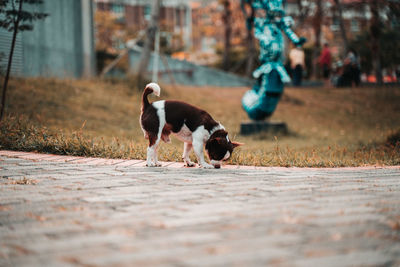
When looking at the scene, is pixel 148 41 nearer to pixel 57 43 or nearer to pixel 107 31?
pixel 57 43

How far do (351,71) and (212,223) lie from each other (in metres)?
18.6

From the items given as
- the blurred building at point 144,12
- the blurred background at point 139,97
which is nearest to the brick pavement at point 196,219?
the blurred background at point 139,97

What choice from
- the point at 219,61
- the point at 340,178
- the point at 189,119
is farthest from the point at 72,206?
the point at 219,61

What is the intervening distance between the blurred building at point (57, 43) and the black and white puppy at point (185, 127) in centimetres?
973

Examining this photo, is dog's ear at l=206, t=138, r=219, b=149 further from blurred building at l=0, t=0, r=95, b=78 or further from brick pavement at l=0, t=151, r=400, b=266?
blurred building at l=0, t=0, r=95, b=78

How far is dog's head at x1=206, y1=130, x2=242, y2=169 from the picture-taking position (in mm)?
5621

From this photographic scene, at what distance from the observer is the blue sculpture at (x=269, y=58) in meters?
11.5

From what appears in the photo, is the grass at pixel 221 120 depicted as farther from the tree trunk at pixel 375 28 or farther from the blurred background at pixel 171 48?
the tree trunk at pixel 375 28

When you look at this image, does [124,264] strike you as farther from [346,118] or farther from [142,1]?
[142,1]

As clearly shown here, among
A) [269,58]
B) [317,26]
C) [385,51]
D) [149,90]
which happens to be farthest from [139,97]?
[385,51]

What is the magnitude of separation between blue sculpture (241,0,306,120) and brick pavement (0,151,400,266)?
655 cm

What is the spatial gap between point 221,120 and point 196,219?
10.3m

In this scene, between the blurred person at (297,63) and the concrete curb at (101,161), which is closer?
the concrete curb at (101,161)

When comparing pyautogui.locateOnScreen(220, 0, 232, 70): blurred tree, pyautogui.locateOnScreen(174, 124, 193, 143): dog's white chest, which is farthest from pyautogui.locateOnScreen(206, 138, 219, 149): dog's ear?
pyautogui.locateOnScreen(220, 0, 232, 70): blurred tree
